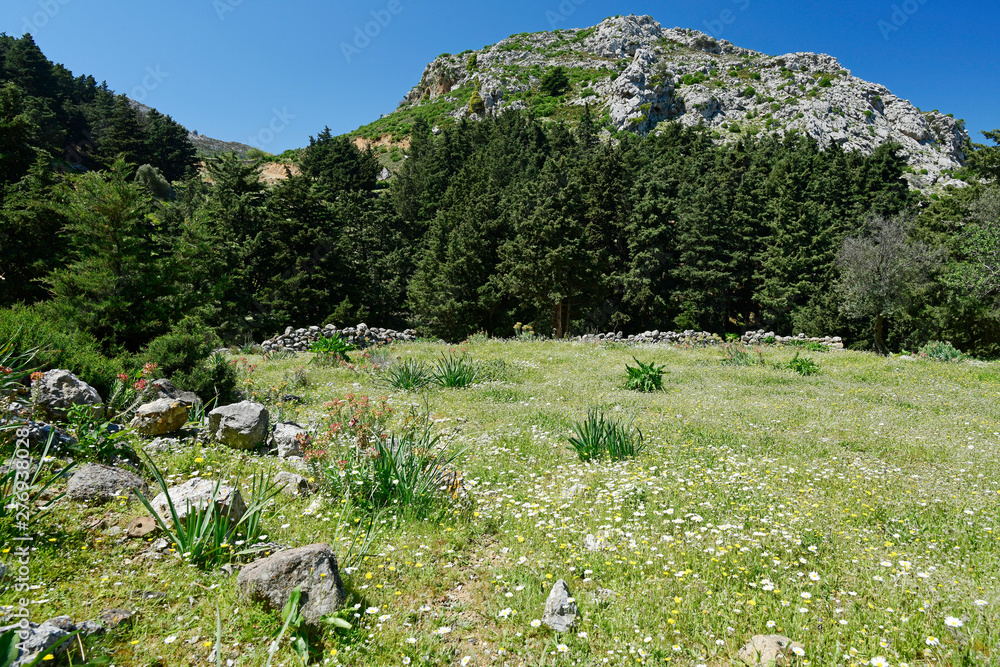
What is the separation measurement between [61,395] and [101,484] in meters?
1.94

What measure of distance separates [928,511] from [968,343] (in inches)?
1523

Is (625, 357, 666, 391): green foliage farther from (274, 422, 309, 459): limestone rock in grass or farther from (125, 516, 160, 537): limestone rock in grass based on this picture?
(125, 516, 160, 537): limestone rock in grass

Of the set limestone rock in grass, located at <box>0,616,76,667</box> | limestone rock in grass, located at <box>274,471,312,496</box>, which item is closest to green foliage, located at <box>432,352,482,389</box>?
limestone rock in grass, located at <box>274,471,312,496</box>

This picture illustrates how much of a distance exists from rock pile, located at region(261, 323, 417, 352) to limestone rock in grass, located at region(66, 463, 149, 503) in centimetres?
1472

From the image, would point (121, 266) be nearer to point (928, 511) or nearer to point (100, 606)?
point (100, 606)

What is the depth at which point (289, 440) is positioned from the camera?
6.66 m

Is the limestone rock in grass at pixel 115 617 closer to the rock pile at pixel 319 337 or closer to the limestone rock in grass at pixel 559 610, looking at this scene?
the limestone rock in grass at pixel 559 610

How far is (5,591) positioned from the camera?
297 centimetres

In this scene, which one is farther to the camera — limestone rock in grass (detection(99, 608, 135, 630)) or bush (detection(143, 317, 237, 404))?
bush (detection(143, 317, 237, 404))

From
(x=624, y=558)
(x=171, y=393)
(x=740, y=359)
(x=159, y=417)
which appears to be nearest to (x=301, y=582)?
(x=624, y=558)

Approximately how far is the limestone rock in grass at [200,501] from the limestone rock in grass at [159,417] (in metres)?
2.42

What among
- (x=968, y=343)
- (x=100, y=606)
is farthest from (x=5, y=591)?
(x=968, y=343)

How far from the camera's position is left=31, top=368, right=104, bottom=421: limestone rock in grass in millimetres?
5375

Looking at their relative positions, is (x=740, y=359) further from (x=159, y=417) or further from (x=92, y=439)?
(x=92, y=439)
